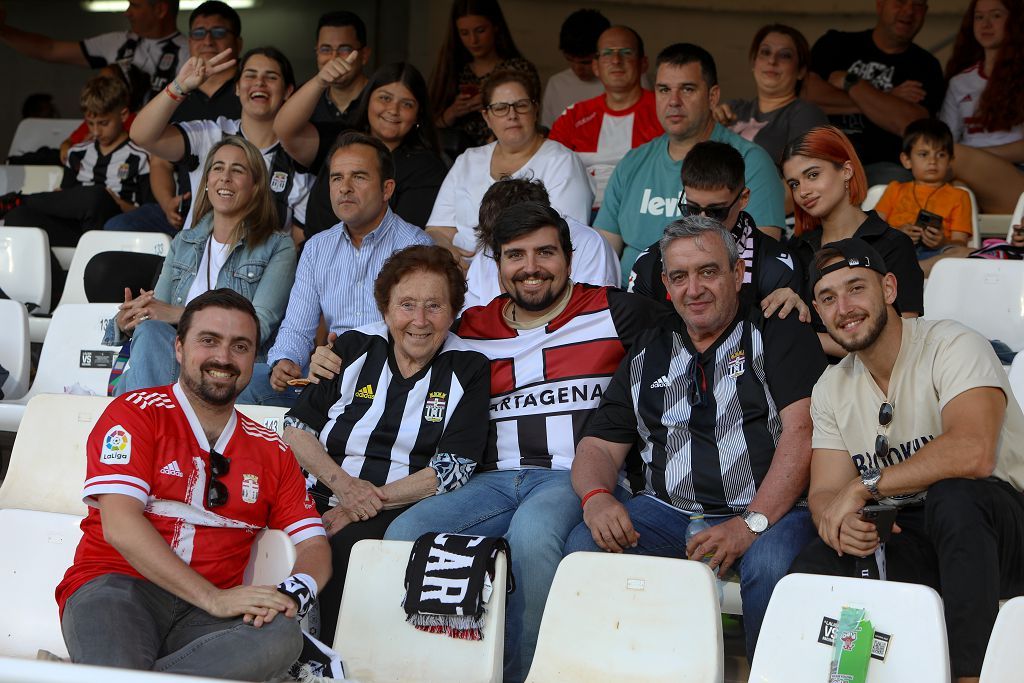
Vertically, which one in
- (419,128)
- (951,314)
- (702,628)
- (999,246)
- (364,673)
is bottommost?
(364,673)

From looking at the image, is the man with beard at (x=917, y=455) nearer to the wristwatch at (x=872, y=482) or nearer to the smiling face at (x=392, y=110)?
the wristwatch at (x=872, y=482)

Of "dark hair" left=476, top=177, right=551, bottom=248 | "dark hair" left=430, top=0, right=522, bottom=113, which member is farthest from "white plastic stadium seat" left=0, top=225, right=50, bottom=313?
"dark hair" left=476, top=177, right=551, bottom=248

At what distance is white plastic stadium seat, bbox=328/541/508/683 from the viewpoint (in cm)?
249

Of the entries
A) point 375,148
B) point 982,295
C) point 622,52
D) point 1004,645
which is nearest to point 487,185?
point 375,148

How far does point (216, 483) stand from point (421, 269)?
0.96m

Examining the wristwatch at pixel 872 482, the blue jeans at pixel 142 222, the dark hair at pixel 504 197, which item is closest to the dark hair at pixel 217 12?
the blue jeans at pixel 142 222

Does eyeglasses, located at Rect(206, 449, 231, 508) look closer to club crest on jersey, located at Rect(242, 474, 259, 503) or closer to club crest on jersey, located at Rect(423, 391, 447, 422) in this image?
club crest on jersey, located at Rect(242, 474, 259, 503)

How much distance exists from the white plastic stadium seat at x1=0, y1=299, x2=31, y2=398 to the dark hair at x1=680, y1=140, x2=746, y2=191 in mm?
2443

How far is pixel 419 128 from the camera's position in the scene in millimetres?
4672

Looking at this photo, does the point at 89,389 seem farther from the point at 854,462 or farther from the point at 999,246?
the point at 999,246

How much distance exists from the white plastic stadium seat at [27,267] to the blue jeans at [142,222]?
0.33 metres

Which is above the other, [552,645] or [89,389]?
[89,389]

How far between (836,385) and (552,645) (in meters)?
0.94

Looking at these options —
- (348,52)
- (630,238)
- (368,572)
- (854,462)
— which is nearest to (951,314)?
(630,238)
